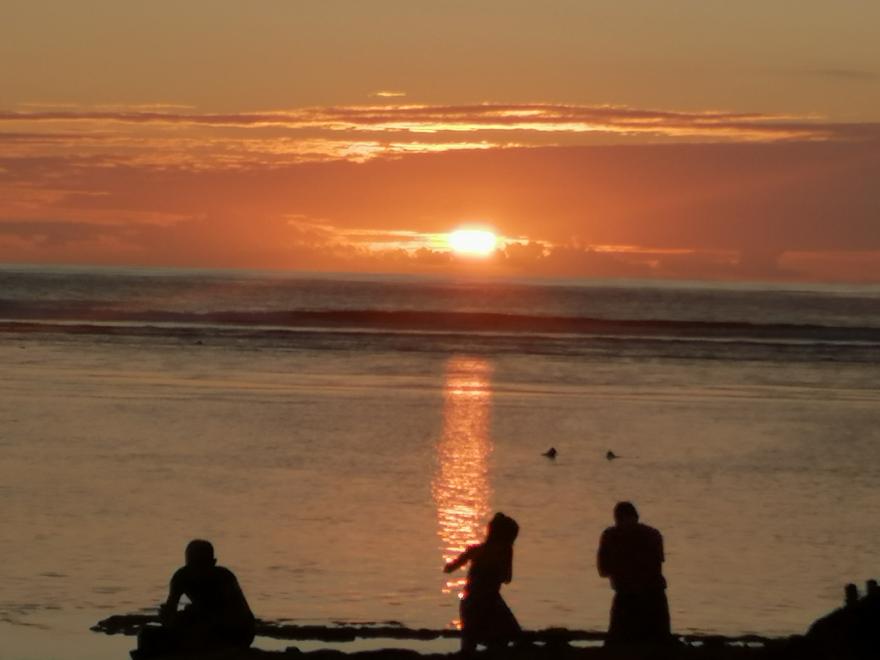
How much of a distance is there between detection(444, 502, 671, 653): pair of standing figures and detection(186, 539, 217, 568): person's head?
217cm

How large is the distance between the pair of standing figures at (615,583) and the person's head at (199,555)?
217 centimetres

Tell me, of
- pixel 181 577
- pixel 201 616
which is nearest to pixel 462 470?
pixel 201 616

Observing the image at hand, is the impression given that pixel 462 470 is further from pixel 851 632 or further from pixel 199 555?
pixel 851 632

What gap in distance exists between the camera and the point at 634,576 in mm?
12766

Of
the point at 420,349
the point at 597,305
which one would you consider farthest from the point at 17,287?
the point at 420,349

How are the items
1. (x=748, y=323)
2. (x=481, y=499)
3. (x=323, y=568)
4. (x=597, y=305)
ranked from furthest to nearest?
(x=597, y=305)
(x=748, y=323)
(x=481, y=499)
(x=323, y=568)

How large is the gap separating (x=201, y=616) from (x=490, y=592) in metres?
2.36

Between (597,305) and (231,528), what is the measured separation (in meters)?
128

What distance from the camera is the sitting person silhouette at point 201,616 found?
11797mm

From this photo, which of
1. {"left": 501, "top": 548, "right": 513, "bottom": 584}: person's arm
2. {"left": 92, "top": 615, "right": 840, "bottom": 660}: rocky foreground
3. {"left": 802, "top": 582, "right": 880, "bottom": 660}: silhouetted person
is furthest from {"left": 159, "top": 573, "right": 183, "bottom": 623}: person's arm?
{"left": 802, "top": 582, "right": 880, "bottom": 660}: silhouetted person

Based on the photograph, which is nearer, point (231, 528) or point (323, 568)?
point (323, 568)

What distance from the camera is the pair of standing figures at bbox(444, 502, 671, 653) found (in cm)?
1274

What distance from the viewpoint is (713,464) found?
2803 centimetres

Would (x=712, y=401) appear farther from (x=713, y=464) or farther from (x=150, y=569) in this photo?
(x=150, y=569)
